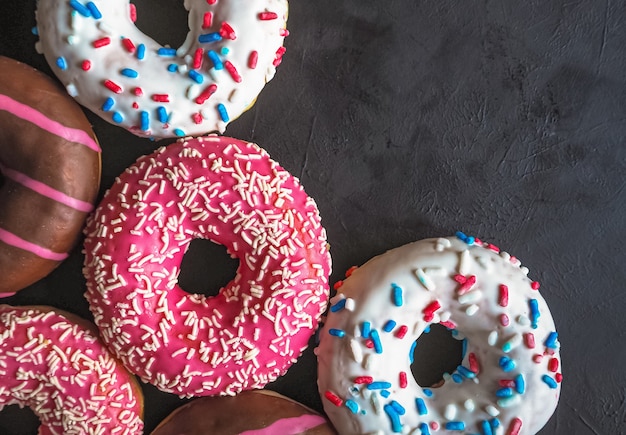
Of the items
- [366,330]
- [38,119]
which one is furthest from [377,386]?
[38,119]

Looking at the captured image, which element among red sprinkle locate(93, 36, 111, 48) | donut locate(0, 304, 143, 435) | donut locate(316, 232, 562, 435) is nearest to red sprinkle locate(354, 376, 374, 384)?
donut locate(316, 232, 562, 435)

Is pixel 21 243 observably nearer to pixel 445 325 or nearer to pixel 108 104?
pixel 108 104

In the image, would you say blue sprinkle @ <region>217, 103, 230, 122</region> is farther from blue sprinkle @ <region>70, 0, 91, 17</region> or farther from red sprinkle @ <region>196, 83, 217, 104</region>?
blue sprinkle @ <region>70, 0, 91, 17</region>

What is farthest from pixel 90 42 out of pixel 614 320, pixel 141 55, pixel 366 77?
pixel 614 320

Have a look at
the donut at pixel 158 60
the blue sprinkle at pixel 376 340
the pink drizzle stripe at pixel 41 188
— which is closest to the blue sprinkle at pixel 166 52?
the donut at pixel 158 60

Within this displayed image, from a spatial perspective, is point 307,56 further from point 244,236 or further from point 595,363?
point 595,363
